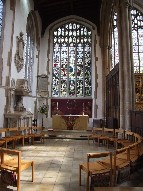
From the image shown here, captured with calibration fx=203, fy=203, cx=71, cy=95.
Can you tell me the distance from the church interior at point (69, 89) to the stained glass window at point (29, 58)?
71 millimetres

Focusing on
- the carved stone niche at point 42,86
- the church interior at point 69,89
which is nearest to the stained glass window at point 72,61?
the church interior at point 69,89

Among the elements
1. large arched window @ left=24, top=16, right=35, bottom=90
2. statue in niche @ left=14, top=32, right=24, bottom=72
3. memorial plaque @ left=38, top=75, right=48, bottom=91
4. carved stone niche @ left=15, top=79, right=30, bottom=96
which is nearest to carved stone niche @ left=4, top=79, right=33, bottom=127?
carved stone niche @ left=15, top=79, right=30, bottom=96

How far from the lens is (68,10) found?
1734 centimetres

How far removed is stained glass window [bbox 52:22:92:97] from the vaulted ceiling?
91cm

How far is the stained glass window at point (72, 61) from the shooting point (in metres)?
16.8

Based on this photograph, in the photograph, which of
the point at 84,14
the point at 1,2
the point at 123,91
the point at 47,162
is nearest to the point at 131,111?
the point at 123,91

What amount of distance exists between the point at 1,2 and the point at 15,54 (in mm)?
2784

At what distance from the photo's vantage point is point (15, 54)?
11.3 metres

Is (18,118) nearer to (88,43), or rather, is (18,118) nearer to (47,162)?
(47,162)

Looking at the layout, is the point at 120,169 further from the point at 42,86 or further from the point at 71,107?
the point at 42,86

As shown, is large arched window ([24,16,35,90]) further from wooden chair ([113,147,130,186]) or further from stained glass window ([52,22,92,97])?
wooden chair ([113,147,130,186])

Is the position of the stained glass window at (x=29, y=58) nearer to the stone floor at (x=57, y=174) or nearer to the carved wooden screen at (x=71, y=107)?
the carved wooden screen at (x=71, y=107)

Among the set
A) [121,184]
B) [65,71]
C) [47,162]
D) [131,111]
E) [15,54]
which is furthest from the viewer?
[65,71]

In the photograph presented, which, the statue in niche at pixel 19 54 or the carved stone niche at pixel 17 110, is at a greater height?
the statue in niche at pixel 19 54
